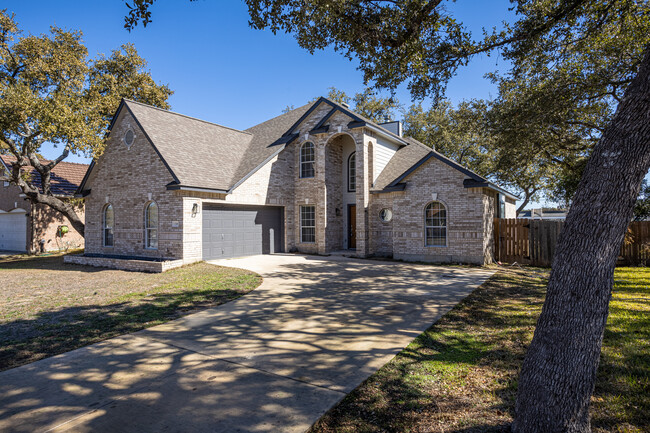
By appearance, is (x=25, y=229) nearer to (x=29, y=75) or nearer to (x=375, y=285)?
(x=29, y=75)

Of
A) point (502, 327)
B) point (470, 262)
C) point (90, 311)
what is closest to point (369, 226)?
point (470, 262)

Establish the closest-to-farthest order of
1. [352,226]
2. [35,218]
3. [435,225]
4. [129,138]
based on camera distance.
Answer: [435,225] → [129,138] → [352,226] → [35,218]

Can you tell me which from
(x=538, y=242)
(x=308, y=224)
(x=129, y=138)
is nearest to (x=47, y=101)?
(x=129, y=138)

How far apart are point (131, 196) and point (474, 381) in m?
16.8

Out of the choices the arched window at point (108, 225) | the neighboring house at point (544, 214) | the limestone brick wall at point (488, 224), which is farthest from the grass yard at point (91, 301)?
the neighboring house at point (544, 214)

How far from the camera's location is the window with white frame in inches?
752

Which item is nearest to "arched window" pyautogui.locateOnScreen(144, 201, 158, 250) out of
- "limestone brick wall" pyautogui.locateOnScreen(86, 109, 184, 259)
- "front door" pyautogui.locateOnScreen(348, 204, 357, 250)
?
"limestone brick wall" pyautogui.locateOnScreen(86, 109, 184, 259)

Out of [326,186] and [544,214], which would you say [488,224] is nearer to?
[326,186]

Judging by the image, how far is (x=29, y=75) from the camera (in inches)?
724

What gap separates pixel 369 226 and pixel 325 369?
13131 mm

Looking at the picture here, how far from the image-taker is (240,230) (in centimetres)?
1722

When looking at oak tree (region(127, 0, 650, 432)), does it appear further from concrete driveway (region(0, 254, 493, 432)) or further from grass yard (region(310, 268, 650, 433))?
concrete driveway (region(0, 254, 493, 432))

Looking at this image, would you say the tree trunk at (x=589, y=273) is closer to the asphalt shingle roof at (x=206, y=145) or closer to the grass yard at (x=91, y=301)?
the grass yard at (x=91, y=301)

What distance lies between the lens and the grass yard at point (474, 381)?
3469 millimetres
